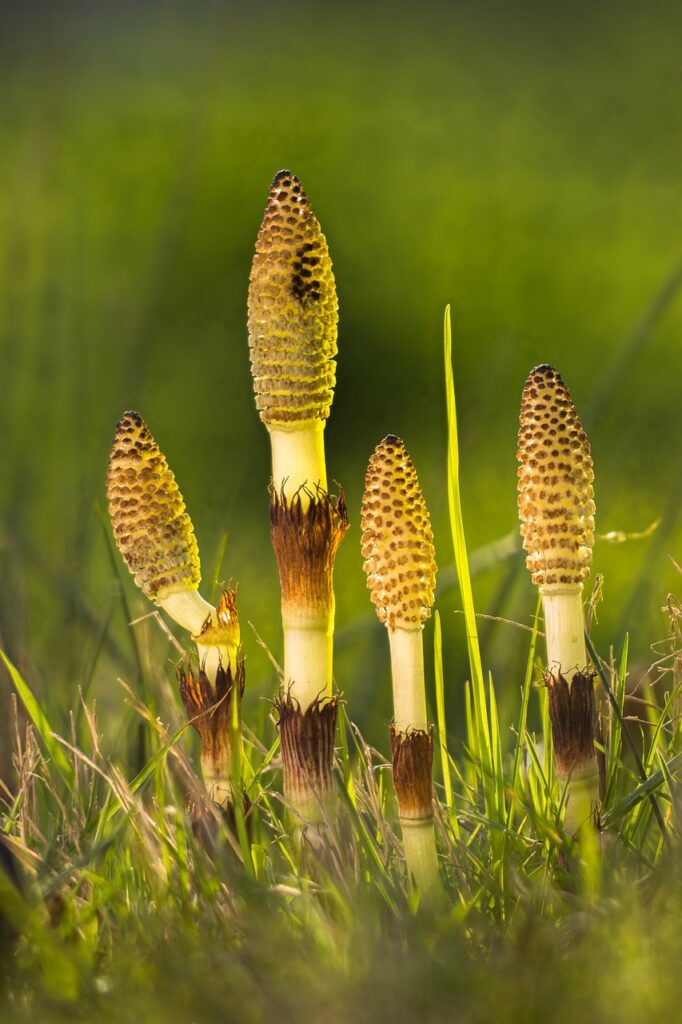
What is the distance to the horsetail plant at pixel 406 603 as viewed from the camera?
0.71 meters

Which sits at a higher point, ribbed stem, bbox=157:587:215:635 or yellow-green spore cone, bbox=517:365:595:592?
yellow-green spore cone, bbox=517:365:595:592

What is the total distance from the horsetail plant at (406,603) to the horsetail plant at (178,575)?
0.33ft

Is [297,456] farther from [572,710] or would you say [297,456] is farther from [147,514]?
[572,710]

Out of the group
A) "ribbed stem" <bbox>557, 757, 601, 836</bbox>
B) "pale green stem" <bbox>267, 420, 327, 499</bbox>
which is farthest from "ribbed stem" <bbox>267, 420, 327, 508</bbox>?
"ribbed stem" <bbox>557, 757, 601, 836</bbox>

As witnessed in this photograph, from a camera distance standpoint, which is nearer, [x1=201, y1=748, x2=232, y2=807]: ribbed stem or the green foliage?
the green foliage

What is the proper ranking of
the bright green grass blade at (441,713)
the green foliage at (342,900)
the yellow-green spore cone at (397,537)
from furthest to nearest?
the bright green grass blade at (441,713), the yellow-green spore cone at (397,537), the green foliage at (342,900)

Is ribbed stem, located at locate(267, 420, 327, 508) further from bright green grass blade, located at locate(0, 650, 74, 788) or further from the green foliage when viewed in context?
bright green grass blade, located at locate(0, 650, 74, 788)

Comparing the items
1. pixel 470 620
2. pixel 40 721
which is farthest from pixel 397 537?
pixel 40 721

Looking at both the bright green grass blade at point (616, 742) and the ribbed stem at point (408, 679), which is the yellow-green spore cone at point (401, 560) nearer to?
the ribbed stem at point (408, 679)

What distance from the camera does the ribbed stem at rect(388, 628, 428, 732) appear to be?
75 cm

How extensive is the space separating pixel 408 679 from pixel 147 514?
0.18 meters

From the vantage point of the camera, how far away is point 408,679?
753 mm

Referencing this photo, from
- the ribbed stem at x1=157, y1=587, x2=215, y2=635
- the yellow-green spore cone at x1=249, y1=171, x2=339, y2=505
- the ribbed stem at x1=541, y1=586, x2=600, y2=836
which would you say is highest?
the yellow-green spore cone at x1=249, y1=171, x2=339, y2=505

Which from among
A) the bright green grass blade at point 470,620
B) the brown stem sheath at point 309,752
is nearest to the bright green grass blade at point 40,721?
the brown stem sheath at point 309,752
